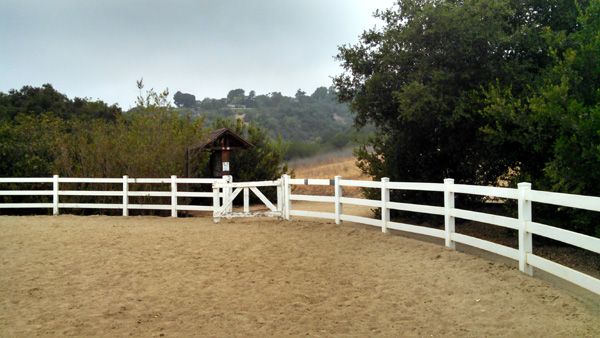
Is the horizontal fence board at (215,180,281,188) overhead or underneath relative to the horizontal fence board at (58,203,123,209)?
overhead

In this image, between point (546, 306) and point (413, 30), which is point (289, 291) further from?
point (413, 30)

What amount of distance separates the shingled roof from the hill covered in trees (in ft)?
135

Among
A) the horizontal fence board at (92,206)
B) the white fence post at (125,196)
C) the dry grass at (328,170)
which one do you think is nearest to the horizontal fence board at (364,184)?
the white fence post at (125,196)

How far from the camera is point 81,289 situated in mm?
7410

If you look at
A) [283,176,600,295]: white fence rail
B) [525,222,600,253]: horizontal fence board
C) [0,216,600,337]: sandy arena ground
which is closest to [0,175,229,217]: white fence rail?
[0,216,600,337]: sandy arena ground

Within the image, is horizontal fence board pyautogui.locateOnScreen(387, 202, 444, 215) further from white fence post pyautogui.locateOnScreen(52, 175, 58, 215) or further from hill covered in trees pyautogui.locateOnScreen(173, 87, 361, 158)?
hill covered in trees pyautogui.locateOnScreen(173, 87, 361, 158)

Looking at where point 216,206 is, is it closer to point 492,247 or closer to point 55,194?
point 55,194

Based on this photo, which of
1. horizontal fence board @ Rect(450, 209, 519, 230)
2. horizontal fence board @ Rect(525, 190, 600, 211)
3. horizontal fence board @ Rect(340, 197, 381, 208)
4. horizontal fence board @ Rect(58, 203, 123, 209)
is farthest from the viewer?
horizontal fence board @ Rect(58, 203, 123, 209)

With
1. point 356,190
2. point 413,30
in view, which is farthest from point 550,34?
point 356,190

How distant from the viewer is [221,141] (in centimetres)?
1938

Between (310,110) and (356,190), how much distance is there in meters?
60.4

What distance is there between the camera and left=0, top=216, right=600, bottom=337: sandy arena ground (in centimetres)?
567

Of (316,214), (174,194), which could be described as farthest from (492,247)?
(174,194)

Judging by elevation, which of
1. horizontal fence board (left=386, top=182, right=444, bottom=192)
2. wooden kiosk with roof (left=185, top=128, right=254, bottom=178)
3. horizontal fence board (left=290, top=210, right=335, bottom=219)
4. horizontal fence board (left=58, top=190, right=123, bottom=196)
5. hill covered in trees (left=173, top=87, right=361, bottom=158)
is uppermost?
hill covered in trees (left=173, top=87, right=361, bottom=158)
